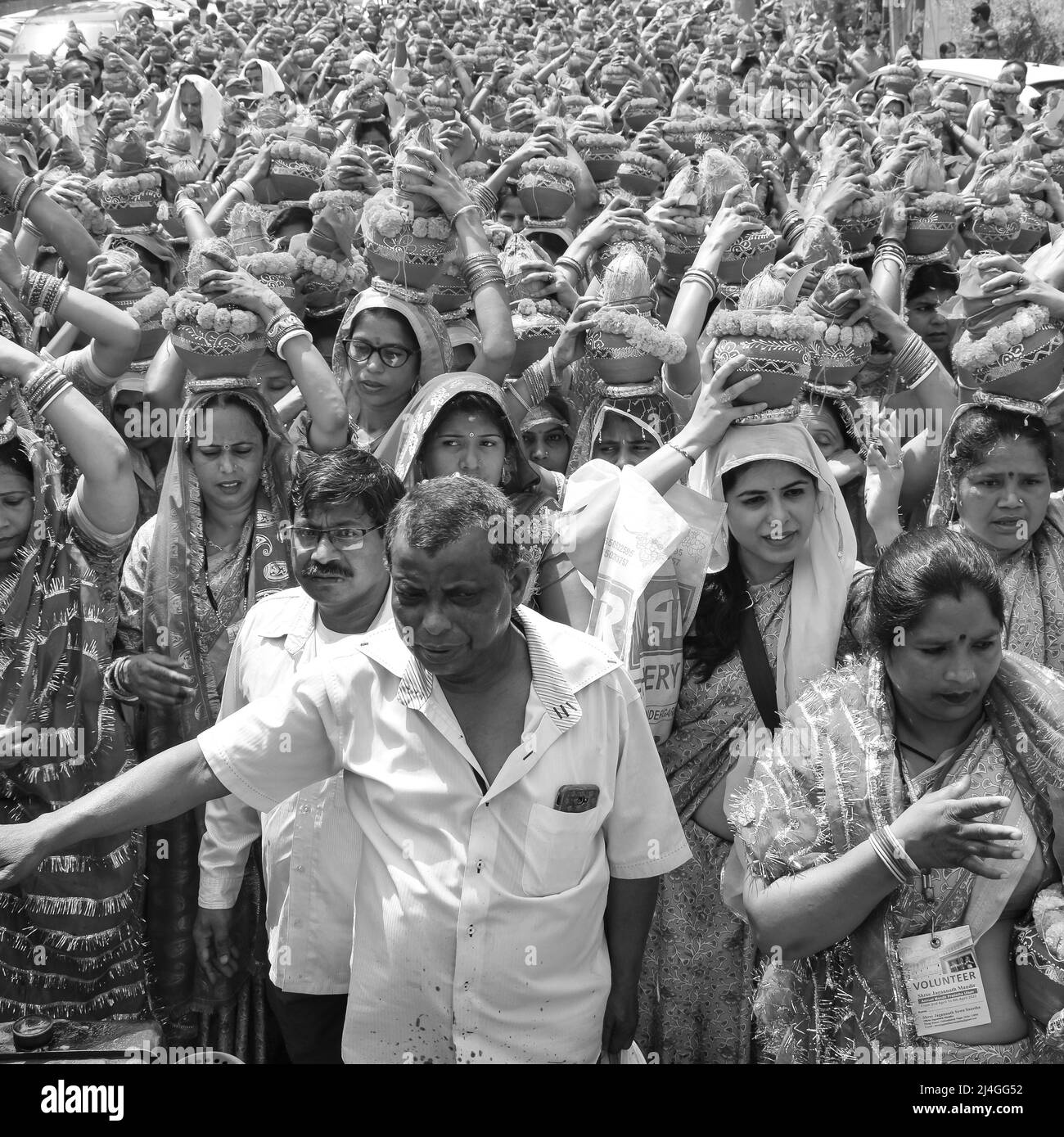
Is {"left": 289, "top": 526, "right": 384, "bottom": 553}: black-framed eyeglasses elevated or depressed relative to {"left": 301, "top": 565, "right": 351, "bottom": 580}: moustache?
elevated

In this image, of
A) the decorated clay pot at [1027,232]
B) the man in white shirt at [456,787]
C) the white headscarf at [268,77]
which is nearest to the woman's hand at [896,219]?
the decorated clay pot at [1027,232]

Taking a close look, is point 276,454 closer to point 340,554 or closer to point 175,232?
point 340,554

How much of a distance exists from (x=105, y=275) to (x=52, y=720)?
4.88 feet

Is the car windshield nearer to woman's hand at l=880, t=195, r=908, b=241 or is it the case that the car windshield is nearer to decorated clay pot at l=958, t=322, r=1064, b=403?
woman's hand at l=880, t=195, r=908, b=241

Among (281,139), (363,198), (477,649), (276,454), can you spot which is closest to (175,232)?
(281,139)

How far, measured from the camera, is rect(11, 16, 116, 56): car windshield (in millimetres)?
15039

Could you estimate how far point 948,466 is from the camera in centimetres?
319

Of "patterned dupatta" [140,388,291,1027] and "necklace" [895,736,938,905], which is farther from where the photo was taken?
"patterned dupatta" [140,388,291,1027]

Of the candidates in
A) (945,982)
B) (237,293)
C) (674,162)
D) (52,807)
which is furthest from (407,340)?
(674,162)

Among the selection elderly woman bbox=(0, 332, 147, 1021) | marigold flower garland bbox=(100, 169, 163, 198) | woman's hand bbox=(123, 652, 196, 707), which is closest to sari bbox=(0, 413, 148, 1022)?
elderly woman bbox=(0, 332, 147, 1021)

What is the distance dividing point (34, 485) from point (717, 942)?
1923 mm

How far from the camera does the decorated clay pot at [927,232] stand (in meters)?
5.52

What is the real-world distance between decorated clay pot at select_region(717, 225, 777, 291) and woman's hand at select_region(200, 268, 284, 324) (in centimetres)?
175

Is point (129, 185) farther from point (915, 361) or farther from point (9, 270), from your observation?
point (915, 361)
